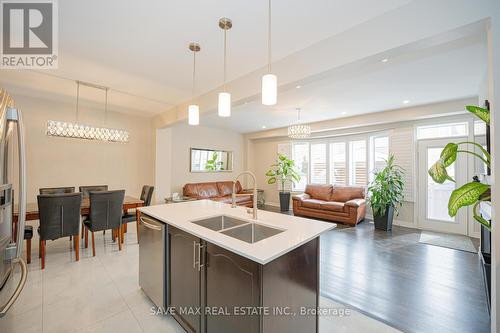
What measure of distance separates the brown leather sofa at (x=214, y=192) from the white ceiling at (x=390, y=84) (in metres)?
2.39

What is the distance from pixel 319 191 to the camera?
6.22 meters

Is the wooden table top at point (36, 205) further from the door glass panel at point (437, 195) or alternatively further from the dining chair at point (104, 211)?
the door glass panel at point (437, 195)

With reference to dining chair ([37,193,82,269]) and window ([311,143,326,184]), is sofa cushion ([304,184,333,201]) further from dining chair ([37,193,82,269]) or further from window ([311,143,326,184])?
dining chair ([37,193,82,269])

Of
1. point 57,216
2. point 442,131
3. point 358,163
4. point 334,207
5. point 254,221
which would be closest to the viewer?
point 254,221

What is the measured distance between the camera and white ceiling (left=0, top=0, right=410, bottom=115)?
1833 mm

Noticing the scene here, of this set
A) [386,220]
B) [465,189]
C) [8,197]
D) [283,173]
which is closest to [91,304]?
[8,197]

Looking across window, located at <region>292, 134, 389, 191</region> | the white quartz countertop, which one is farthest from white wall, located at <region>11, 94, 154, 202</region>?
window, located at <region>292, 134, 389, 191</region>

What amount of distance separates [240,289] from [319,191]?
17.6 ft

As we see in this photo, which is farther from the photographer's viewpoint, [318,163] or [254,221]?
[318,163]

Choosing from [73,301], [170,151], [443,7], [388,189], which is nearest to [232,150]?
[170,151]

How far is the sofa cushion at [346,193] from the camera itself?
554cm

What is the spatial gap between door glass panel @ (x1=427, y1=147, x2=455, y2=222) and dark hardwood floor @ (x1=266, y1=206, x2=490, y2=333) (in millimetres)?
1282

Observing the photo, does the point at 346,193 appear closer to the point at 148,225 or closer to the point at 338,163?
the point at 338,163

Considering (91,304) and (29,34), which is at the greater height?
(29,34)
